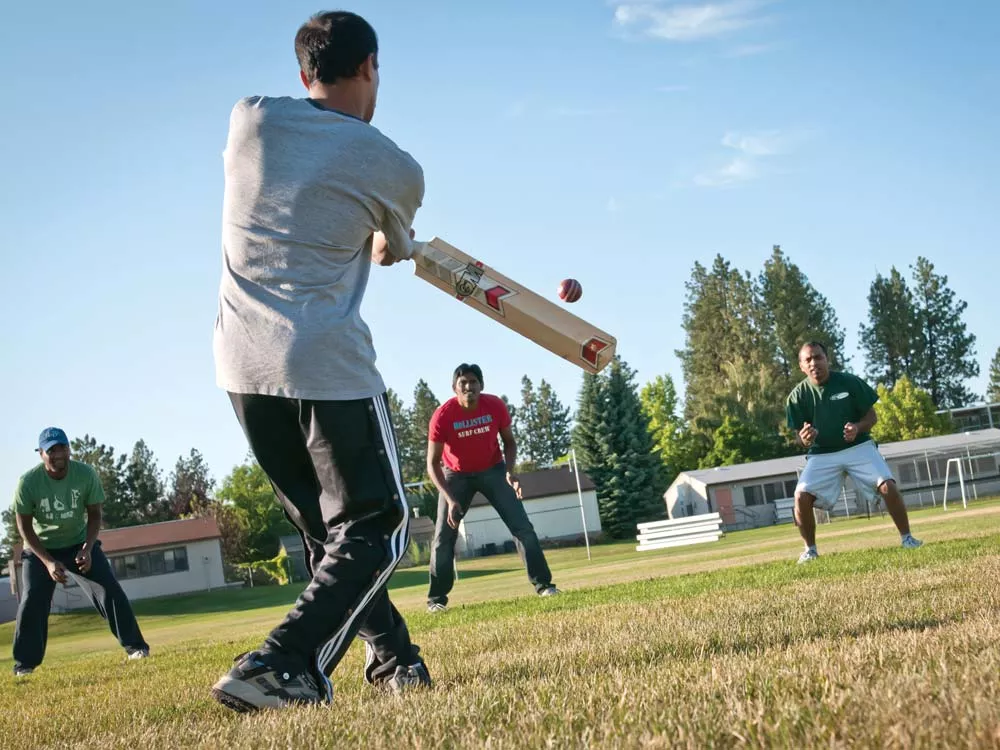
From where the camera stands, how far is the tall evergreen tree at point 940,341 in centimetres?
9025

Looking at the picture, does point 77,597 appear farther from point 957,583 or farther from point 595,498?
point 957,583

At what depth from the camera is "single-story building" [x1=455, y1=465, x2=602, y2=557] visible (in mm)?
70125

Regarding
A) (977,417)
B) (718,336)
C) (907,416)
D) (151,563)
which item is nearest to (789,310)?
(718,336)

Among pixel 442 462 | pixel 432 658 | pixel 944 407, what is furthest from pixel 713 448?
pixel 432 658

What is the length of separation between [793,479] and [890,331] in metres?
26.4

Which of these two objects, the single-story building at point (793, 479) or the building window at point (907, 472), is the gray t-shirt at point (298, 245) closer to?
the single-story building at point (793, 479)

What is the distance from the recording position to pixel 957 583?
584cm

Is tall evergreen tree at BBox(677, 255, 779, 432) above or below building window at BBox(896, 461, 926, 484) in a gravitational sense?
above

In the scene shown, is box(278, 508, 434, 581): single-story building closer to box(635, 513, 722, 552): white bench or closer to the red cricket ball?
box(635, 513, 722, 552): white bench

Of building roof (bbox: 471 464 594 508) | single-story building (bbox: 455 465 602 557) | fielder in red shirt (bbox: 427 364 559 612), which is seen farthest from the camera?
building roof (bbox: 471 464 594 508)

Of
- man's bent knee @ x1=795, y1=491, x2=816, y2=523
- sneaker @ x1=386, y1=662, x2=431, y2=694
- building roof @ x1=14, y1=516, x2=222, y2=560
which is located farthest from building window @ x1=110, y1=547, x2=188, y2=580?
sneaker @ x1=386, y1=662, x2=431, y2=694

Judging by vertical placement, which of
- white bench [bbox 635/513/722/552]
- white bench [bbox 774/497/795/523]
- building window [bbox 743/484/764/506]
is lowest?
white bench [bbox 774/497/795/523]

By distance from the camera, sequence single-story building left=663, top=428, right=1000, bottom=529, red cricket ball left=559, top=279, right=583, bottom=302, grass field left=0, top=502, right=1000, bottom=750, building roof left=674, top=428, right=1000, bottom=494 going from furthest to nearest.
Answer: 1. building roof left=674, top=428, right=1000, bottom=494
2. single-story building left=663, top=428, right=1000, bottom=529
3. red cricket ball left=559, top=279, right=583, bottom=302
4. grass field left=0, top=502, right=1000, bottom=750

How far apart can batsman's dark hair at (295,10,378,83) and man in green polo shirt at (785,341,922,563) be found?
7.74 metres
